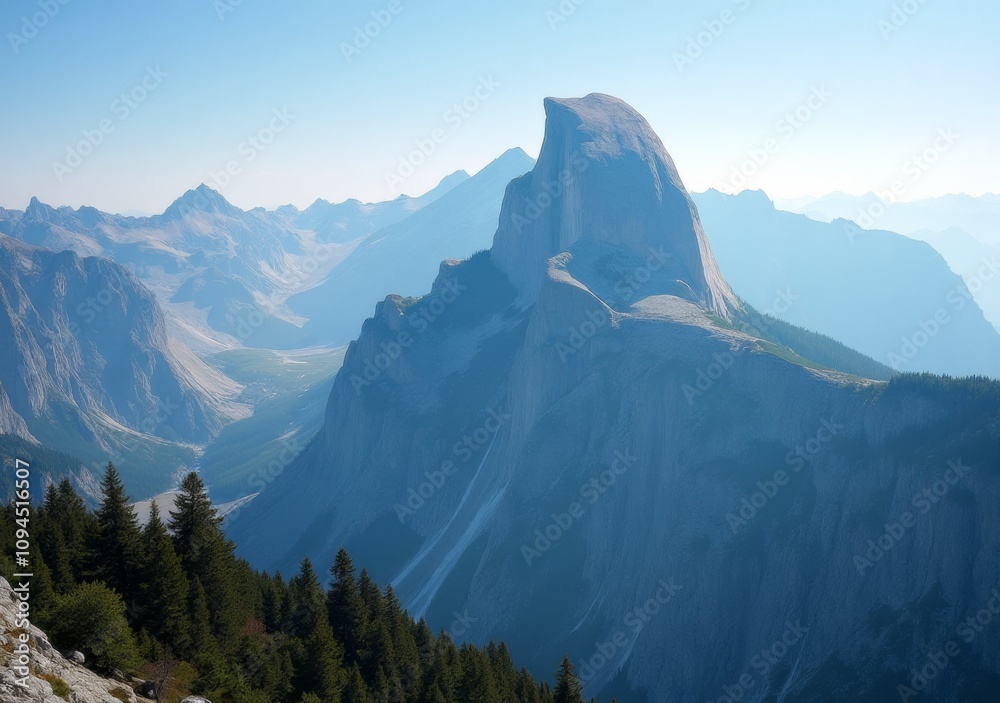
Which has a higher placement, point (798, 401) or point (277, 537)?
point (798, 401)

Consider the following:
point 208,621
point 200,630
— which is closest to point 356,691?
point 208,621

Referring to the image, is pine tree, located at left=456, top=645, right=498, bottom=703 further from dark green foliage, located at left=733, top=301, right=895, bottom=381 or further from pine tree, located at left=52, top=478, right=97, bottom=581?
dark green foliage, located at left=733, top=301, right=895, bottom=381

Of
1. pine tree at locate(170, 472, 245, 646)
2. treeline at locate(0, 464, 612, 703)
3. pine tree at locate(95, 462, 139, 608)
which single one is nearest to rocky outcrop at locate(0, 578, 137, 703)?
treeline at locate(0, 464, 612, 703)

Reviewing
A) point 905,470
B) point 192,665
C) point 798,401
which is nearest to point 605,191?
point 798,401

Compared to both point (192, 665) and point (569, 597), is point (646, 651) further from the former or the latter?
point (192, 665)

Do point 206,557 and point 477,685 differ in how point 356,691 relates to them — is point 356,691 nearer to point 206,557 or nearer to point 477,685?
point 477,685
